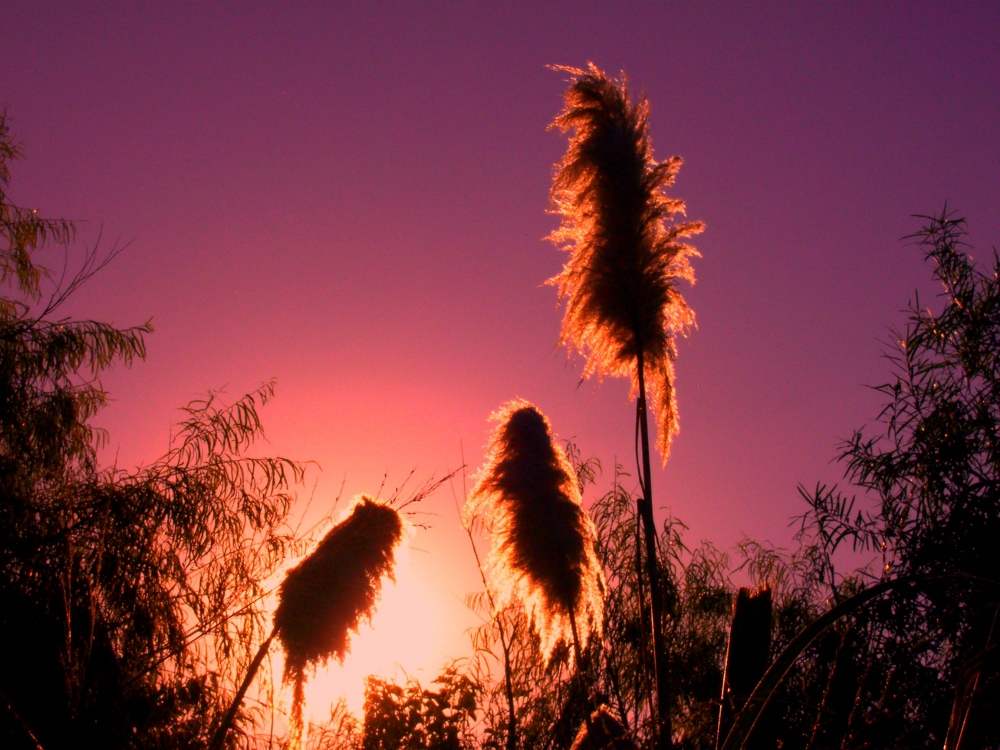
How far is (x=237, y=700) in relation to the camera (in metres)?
3.06

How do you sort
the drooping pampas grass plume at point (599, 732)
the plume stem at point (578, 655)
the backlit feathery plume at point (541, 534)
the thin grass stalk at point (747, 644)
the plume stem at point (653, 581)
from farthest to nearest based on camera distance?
the backlit feathery plume at point (541, 534)
the plume stem at point (578, 655)
the drooping pampas grass plume at point (599, 732)
the plume stem at point (653, 581)
the thin grass stalk at point (747, 644)

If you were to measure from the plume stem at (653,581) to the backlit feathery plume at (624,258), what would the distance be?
14cm

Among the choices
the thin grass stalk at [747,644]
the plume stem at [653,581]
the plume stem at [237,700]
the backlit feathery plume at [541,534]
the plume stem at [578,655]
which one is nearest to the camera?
the thin grass stalk at [747,644]

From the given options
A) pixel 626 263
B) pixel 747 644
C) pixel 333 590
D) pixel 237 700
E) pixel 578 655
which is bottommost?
pixel 237 700

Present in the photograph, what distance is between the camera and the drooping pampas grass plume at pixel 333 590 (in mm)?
3834

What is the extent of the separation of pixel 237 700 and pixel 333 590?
0.88 meters

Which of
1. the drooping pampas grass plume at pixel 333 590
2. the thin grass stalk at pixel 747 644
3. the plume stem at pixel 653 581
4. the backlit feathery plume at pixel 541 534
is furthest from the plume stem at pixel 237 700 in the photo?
the thin grass stalk at pixel 747 644

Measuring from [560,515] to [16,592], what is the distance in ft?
8.46

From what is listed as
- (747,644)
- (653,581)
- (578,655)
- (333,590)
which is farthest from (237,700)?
(747,644)

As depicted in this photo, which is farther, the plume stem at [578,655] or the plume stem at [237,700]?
the plume stem at [578,655]

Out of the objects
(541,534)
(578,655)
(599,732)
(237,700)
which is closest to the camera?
(237,700)

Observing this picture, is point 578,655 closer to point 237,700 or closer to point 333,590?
point 333,590

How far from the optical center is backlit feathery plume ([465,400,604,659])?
3791 millimetres

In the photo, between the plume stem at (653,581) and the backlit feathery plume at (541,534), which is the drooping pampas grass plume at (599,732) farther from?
the backlit feathery plume at (541,534)
